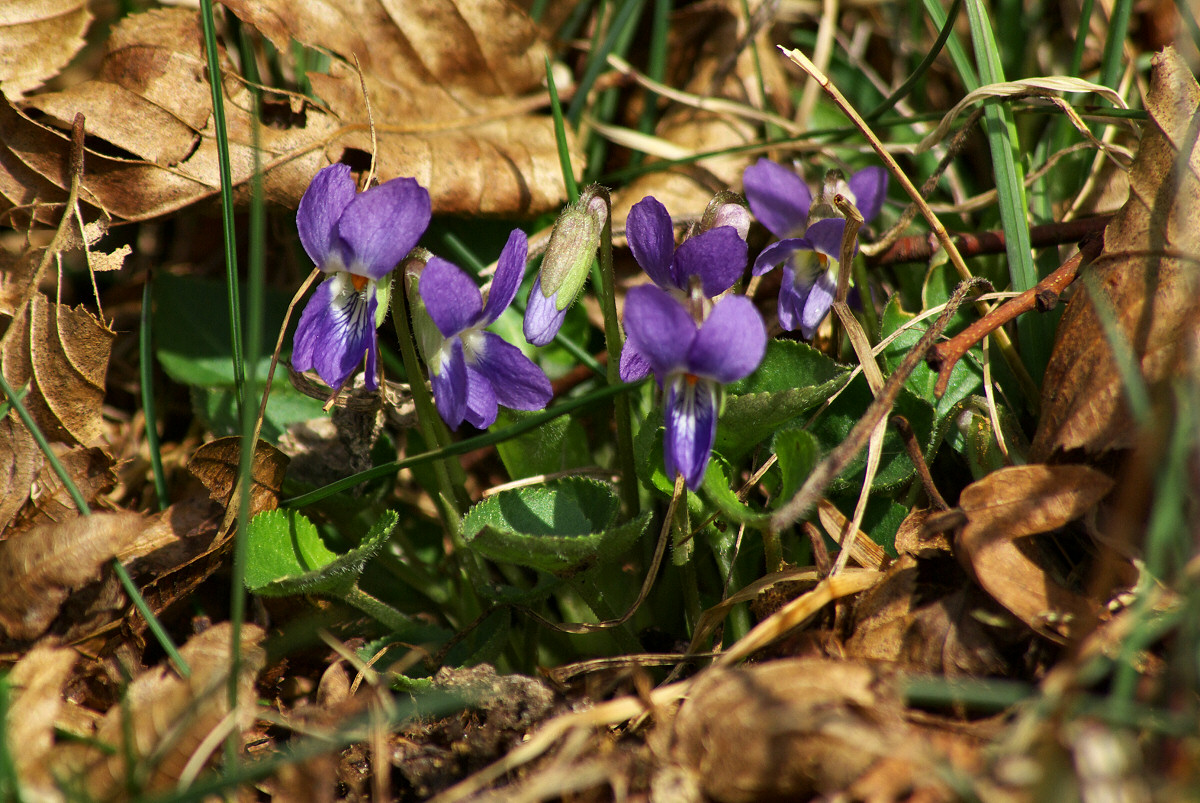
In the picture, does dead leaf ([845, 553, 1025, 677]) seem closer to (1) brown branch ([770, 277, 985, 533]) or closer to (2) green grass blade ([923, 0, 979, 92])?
(1) brown branch ([770, 277, 985, 533])

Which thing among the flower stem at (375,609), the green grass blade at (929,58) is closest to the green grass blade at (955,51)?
the green grass blade at (929,58)

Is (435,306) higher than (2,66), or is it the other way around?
(2,66)

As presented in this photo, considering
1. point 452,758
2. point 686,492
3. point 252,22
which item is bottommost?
point 452,758

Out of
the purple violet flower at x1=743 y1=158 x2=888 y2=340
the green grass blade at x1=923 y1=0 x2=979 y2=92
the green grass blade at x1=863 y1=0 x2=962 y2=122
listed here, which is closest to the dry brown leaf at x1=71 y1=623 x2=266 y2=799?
the purple violet flower at x1=743 y1=158 x2=888 y2=340

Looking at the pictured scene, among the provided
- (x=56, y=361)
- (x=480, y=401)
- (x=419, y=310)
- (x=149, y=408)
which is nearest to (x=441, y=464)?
(x=480, y=401)

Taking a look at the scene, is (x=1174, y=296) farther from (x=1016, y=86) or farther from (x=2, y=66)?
(x=2, y=66)

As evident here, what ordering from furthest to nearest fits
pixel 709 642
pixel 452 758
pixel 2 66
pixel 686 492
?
pixel 2 66
pixel 709 642
pixel 686 492
pixel 452 758

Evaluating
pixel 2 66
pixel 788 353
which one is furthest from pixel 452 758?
pixel 2 66
